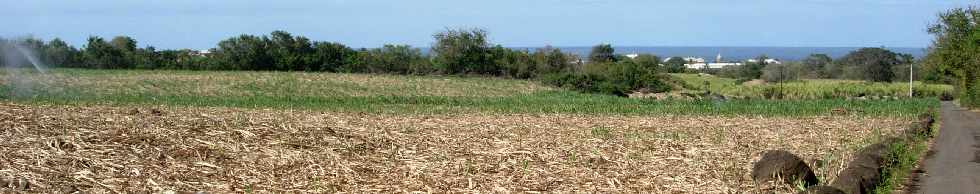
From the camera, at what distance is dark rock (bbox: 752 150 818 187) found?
36.6ft

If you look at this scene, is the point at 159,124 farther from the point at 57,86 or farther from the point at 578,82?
the point at 578,82

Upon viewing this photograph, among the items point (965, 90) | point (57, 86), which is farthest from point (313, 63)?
point (965, 90)

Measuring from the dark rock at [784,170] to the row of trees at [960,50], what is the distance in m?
34.8

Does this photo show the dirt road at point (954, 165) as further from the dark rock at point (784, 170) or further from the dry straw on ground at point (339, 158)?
the dark rock at point (784, 170)

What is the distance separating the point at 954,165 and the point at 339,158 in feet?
30.7

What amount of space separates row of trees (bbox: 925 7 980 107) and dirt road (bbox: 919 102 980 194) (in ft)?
76.4

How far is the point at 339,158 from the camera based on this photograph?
40.0 ft

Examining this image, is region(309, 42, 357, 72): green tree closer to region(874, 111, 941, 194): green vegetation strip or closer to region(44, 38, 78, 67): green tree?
region(44, 38, 78, 67): green tree

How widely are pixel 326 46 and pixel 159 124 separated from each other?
205 feet

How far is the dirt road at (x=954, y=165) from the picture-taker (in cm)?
1198

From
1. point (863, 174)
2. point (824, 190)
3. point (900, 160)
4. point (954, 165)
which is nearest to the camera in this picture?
point (824, 190)

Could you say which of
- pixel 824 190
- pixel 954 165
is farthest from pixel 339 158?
pixel 954 165

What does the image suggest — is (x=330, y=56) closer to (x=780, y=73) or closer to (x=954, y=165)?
(x=780, y=73)

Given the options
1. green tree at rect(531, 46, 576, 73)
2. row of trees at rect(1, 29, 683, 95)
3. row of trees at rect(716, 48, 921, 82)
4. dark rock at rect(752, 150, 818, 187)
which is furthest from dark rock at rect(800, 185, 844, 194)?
row of trees at rect(716, 48, 921, 82)
